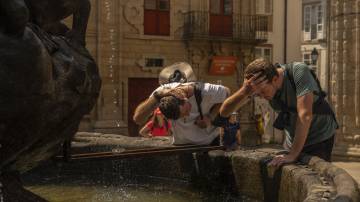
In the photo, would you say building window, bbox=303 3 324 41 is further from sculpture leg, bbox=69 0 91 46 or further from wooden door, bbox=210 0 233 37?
sculpture leg, bbox=69 0 91 46

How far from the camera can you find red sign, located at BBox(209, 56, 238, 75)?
2089cm

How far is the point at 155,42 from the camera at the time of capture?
1984 cm

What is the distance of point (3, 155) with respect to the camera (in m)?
2.64

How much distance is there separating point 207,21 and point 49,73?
60.1 ft

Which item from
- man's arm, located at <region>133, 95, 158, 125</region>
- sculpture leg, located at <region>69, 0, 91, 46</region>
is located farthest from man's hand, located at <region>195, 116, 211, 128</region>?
sculpture leg, located at <region>69, 0, 91, 46</region>

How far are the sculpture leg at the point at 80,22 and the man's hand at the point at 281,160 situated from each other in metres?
1.58

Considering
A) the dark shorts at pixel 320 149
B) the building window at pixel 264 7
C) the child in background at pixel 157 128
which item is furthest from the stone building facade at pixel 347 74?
the building window at pixel 264 7

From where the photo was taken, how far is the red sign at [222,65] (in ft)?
68.5

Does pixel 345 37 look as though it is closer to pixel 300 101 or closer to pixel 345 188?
pixel 300 101

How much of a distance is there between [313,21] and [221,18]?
A: 769 inches

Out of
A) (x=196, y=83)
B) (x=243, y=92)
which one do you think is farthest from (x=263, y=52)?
(x=243, y=92)

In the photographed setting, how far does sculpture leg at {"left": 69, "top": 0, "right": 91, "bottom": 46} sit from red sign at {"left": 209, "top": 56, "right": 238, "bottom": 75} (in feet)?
58.0

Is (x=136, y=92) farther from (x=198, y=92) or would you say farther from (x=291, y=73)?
(x=291, y=73)

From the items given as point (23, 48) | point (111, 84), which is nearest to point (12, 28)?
point (23, 48)
